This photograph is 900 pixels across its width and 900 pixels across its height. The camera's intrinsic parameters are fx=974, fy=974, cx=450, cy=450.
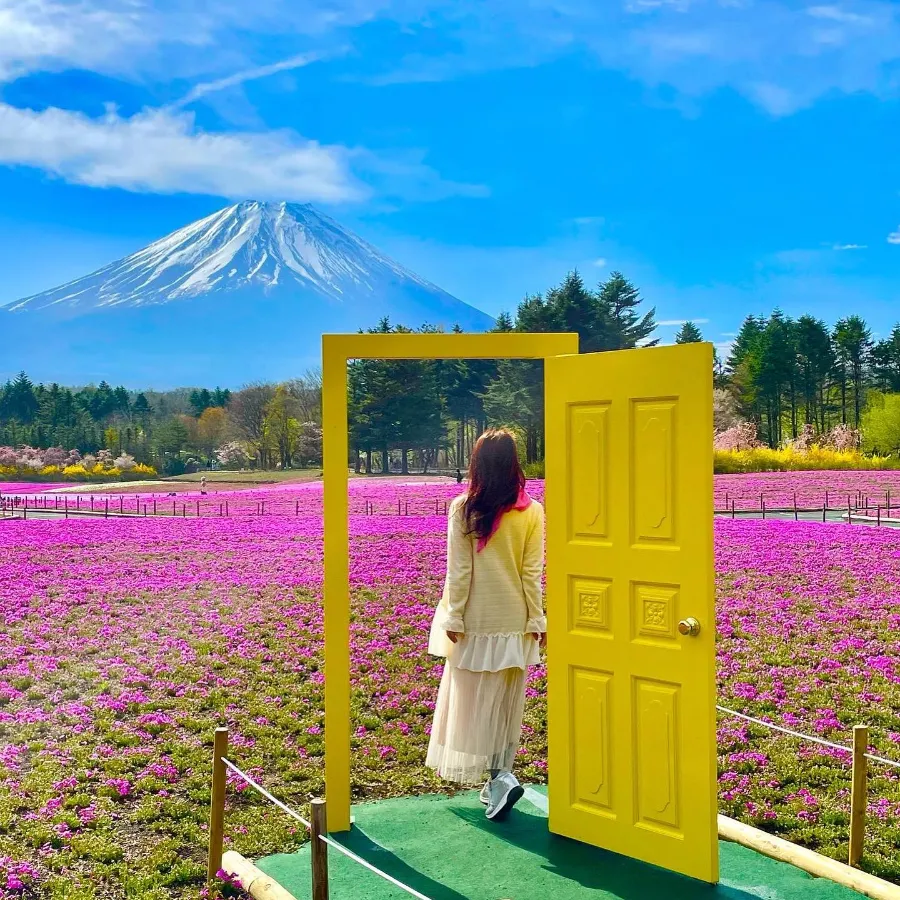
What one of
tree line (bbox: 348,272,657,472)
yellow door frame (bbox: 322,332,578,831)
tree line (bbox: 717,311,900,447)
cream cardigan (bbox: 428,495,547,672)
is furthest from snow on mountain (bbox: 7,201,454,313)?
cream cardigan (bbox: 428,495,547,672)

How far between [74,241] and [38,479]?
101899 millimetres

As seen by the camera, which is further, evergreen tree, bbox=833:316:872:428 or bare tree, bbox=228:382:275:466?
evergreen tree, bbox=833:316:872:428

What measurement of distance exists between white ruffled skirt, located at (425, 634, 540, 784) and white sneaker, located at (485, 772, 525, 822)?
0.05 meters

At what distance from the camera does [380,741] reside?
18.4 feet

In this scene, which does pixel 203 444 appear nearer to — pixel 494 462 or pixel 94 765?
pixel 94 765

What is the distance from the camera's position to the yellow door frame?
4.12m

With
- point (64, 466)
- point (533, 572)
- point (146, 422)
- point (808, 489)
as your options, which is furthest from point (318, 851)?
point (146, 422)

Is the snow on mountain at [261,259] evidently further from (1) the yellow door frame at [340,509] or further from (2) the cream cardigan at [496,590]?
(2) the cream cardigan at [496,590]

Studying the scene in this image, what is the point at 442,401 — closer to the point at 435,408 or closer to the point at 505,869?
the point at 435,408

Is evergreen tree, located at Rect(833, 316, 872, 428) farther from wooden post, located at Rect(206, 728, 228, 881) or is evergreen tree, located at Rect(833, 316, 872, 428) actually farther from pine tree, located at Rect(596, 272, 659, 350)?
wooden post, located at Rect(206, 728, 228, 881)

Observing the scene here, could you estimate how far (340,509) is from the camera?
163 inches

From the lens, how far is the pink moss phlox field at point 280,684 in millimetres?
4418

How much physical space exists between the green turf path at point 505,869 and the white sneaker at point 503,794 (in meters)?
0.05

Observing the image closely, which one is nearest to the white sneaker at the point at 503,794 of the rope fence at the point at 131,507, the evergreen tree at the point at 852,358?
the rope fence at the point at 131,507
